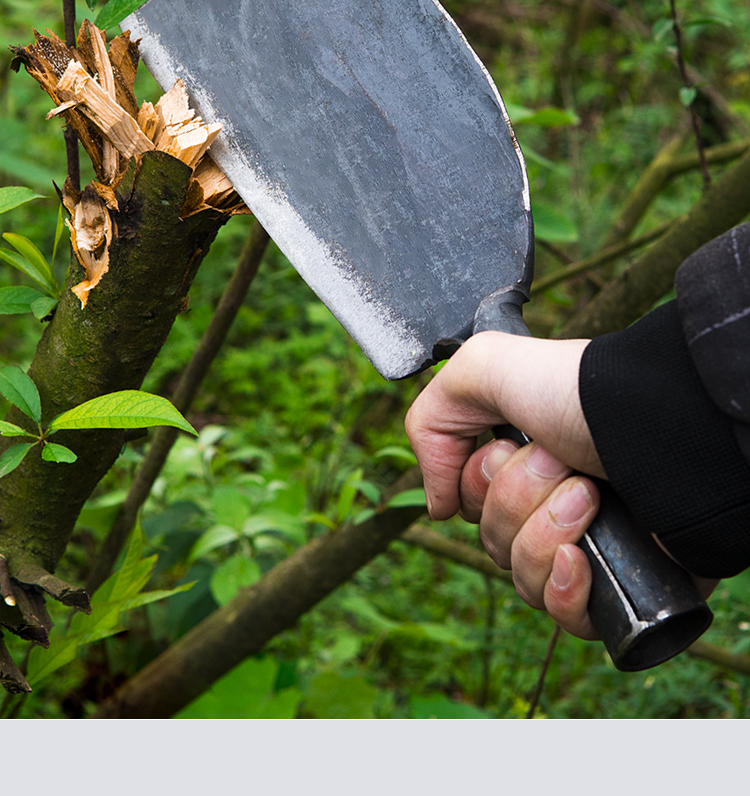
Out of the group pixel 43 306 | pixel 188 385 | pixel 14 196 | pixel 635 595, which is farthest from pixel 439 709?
pixel 14 196

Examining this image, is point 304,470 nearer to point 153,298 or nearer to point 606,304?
point 606,304

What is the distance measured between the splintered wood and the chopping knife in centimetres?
9

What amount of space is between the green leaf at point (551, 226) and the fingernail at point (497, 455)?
77cm

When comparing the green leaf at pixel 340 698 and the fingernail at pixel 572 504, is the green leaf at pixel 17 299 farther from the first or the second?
the green leaf at pixel 340 698

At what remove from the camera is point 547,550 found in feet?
2.71

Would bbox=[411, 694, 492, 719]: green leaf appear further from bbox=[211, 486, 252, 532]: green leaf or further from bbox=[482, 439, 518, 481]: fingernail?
bbox=[482, 439, 518, 481]: fingernail

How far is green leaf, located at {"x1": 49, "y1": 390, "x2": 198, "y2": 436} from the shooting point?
708mm

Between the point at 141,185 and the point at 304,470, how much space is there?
5.61 feet

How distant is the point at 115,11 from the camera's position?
741 millimetres

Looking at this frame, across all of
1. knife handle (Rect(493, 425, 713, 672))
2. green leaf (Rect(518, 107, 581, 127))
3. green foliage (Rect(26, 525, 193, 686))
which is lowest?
knife handle (Rect(493, 425, 713, 672))

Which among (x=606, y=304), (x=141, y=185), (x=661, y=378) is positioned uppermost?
(x=141, y=185)

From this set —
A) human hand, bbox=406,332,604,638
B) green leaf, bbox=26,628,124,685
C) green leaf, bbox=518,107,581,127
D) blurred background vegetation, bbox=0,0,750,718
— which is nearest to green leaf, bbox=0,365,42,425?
blurred background vegetation, bbox=0,0,750,718

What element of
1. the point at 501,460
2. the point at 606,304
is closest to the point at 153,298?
the point at 501,460

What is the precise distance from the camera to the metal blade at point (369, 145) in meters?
0.89
